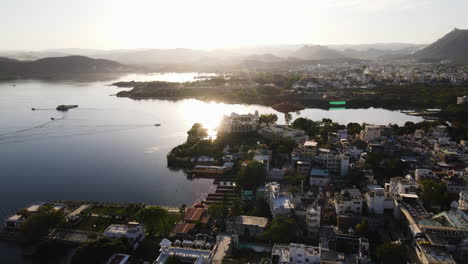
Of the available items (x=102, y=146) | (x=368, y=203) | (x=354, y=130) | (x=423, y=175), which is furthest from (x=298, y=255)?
(x=102, y=146)

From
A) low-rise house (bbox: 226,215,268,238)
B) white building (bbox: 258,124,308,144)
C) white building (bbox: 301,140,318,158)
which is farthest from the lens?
white building (bbox: 258,124,308,144)

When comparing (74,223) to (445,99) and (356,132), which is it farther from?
(445,99)

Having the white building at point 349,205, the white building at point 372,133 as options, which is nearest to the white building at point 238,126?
the white building at point 372,133

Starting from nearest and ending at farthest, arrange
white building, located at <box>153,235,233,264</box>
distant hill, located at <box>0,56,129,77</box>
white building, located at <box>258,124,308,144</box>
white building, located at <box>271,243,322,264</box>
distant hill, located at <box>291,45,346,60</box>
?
white building, located at <box>271,243,322,264</box> < white building, located at <box>153,235,233,264</box> < white building, located at <box>258,124,308,144</box> < distant hill, located at <box>0,56,129,77</box> < distant hill, located at <box>291,45,346,60</box>

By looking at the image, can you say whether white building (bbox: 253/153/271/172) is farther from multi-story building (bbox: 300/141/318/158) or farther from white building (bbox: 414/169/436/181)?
→ white building (bbox: 414/169/436/181)

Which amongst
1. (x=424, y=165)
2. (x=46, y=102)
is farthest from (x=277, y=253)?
(x=46, y=102)

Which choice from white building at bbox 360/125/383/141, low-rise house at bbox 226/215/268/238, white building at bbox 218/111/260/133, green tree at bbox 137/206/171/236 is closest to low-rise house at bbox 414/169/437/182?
white building at bbox 360/125/383/141

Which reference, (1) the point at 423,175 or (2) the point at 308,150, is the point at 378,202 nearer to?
(1) the point at 423,175
